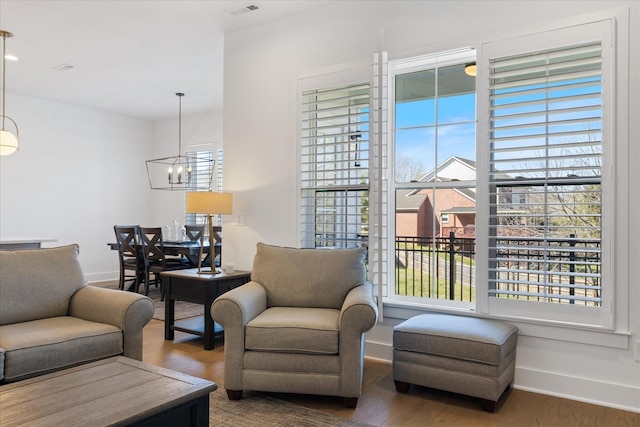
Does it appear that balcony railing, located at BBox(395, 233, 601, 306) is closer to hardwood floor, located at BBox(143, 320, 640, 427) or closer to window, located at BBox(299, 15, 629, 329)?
window, located at BBox(299, 15, 629, 329)

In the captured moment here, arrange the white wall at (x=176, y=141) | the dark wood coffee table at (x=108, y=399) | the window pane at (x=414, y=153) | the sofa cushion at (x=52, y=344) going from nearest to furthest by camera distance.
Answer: the dark wood coffee table at (x=108, y=399), the sofa cushion at (x=52, y=344), the window pane at (x=414, y=153), the white wall at (x=176, y=141)

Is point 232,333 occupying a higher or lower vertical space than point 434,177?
lower

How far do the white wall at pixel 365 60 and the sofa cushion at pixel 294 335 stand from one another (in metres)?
1.01

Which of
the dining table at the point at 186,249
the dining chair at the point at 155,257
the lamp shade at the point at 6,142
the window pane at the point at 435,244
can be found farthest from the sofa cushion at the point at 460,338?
the lamp shade at the point at 6,142

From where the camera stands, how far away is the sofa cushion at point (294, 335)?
262 centimetres

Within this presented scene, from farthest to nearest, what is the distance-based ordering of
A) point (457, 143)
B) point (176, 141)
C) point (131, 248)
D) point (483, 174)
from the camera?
point (176, 141) → point (131, 248) → point (457, 143) → point (483, 174)

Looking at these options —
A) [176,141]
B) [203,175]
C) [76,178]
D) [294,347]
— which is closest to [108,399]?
[294,347]

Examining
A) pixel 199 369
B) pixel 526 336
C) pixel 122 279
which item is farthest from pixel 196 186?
pixel 526 336

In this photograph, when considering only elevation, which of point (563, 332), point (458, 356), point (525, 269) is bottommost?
point (458, 356)

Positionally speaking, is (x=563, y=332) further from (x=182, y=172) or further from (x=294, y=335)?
(x=182, y=172)

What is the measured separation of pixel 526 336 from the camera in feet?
9.77

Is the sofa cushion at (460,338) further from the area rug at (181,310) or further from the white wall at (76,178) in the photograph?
the white wall at (76,178)

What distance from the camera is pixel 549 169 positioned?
2.90 meters

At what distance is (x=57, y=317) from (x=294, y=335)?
1577 millimetres
